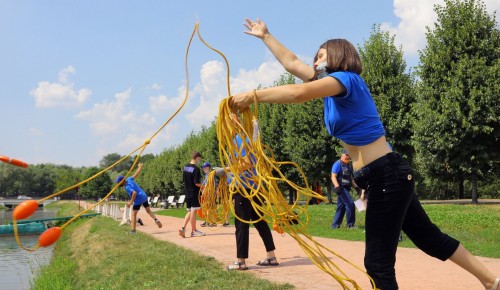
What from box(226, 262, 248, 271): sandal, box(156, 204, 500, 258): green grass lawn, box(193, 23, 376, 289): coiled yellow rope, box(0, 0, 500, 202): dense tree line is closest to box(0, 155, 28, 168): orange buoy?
box(193, 23, 376, 289): coiled yellow rope

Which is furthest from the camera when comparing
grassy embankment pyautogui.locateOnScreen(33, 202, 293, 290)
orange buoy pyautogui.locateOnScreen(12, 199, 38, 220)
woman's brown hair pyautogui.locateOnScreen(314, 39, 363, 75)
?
grassy embankment pyautogui.locateOnScreen(33, 202, 293, 290)

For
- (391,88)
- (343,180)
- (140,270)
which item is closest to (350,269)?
(140,270)

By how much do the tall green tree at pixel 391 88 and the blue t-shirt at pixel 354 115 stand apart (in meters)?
21.6

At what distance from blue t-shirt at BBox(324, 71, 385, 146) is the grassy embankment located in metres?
2.46

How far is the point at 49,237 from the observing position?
3.09 meters

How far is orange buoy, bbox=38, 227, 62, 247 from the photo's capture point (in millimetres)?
3051

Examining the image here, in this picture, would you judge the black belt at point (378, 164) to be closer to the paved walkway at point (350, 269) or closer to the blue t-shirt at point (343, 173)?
the paved walkway at point (350, 269)

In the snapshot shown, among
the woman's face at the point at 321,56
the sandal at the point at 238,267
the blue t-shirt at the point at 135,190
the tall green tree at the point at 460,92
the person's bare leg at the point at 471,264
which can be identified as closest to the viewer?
the woman's face at the point at 321,56

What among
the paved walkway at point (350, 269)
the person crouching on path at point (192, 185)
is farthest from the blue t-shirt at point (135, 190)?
the paved walkway at point (350, 269)

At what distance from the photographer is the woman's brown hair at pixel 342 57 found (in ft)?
10.7

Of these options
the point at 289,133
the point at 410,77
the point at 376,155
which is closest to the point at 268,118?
the point at 289,133

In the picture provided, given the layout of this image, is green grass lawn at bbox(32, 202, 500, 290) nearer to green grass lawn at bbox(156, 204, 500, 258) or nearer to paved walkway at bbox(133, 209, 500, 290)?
green grass lawn at bbox(156, 204, 500, 258)

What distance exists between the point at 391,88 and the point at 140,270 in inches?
786

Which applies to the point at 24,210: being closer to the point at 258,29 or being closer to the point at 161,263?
the point at 258,29
